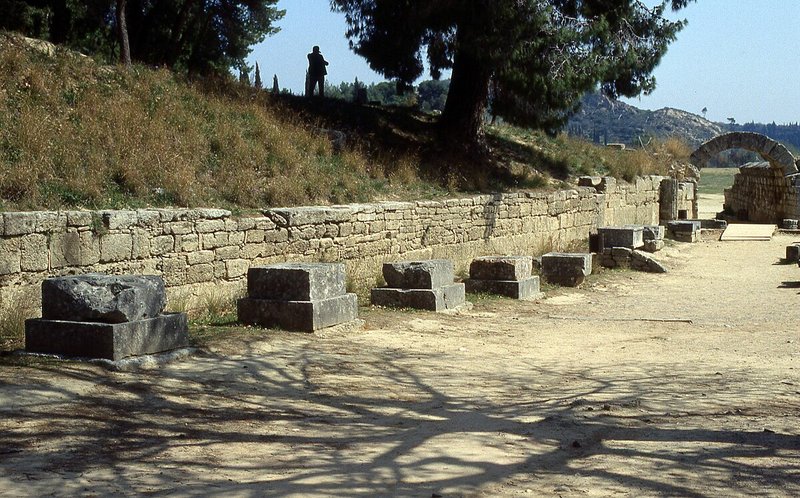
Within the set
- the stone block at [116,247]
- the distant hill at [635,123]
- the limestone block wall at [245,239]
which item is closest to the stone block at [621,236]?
the limestone block wall at [245,239]

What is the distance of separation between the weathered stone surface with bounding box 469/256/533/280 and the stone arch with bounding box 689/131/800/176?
20.0 meters

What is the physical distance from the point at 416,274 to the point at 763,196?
987 inches

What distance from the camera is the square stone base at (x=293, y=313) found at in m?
10.1

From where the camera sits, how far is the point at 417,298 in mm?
12375

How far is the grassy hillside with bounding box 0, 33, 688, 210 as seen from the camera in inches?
434

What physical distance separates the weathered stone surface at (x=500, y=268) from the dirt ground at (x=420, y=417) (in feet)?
9.72

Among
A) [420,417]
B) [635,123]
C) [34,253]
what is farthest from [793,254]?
[635,123]

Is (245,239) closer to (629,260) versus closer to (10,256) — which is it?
(10,256)

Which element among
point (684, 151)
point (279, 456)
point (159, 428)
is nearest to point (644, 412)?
point (279, 456)

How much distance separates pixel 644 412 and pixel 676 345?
364 centimetres

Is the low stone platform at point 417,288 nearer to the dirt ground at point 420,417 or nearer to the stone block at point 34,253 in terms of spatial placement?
the dirt ground at point 420,417

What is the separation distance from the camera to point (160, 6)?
25.6 meters

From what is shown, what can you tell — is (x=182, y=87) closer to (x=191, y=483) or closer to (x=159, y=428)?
(x=159, y=428)

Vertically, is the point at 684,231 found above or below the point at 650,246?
above
